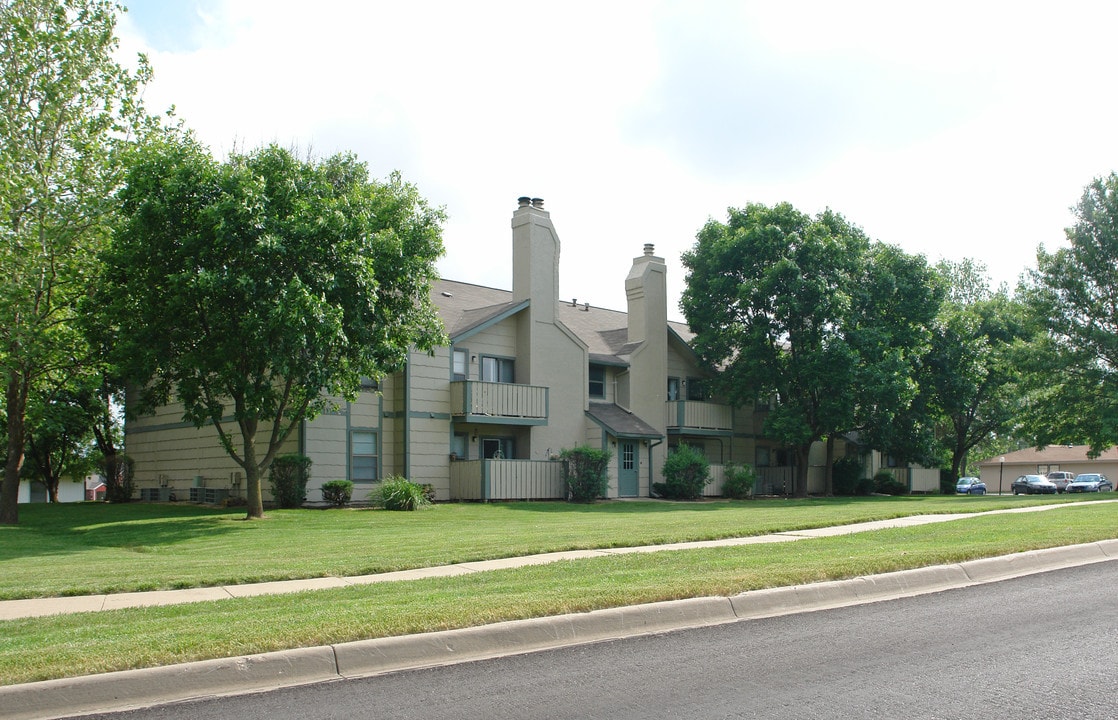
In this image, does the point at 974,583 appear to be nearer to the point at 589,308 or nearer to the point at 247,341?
the point at 247,341

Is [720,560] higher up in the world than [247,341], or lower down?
lower down

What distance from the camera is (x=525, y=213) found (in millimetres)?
30469

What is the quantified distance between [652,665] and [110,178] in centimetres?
2037

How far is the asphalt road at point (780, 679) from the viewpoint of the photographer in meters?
5.90

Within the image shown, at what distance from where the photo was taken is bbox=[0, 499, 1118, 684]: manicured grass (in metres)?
6.96

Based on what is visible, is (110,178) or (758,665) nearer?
(758,665)

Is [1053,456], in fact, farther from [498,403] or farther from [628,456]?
[498,403]

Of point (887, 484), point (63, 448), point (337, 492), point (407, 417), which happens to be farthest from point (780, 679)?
point (63, 448)

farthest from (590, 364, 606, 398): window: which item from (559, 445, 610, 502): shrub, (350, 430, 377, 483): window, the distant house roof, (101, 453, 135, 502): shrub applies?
the distant house roof

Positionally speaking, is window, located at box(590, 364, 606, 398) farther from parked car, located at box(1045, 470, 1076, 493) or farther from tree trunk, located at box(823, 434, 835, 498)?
parked car, located at box(1045, 470, 1076, 493)

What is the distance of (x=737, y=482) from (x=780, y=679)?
2784 cm

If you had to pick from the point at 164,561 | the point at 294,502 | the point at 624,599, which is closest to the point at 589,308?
the point at 294,502

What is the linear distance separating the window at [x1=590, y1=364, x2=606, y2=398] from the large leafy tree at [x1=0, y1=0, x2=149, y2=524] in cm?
1653

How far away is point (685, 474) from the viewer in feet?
106
